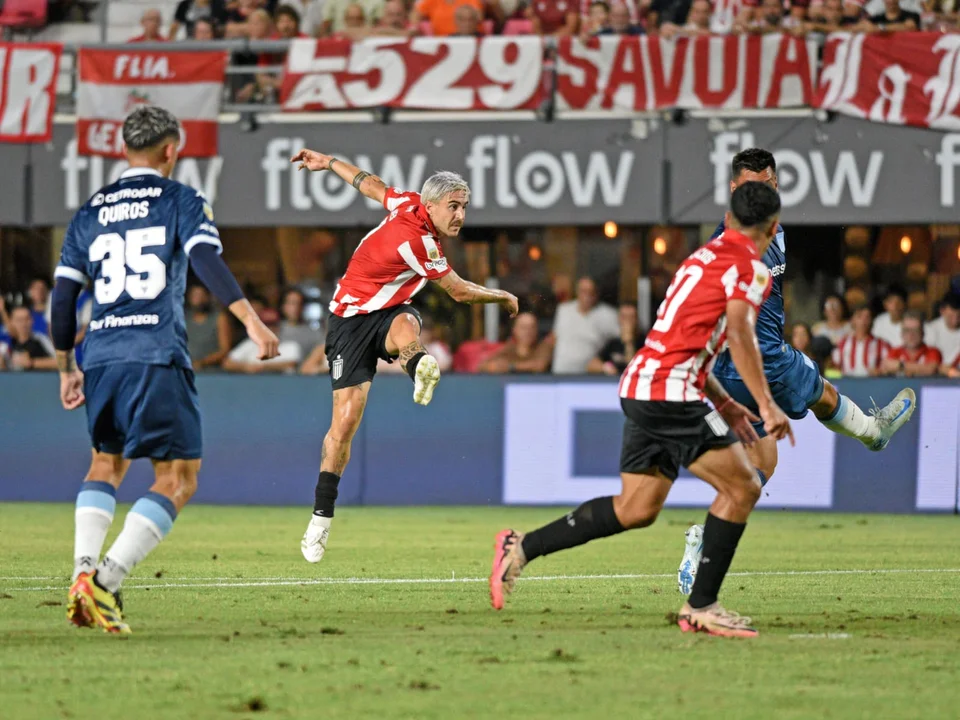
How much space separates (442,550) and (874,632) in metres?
4.72

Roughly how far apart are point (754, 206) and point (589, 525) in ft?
5.27

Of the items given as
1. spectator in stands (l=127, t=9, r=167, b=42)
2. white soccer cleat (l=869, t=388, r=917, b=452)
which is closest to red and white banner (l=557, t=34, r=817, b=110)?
spectator in stands (l=127, t=9, r=167, b=42)

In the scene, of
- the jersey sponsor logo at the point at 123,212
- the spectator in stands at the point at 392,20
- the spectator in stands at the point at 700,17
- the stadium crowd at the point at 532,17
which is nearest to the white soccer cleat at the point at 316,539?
the jersey sponsor logo at the point at 123,212

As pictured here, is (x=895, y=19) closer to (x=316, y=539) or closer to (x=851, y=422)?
(x=851, y=422)

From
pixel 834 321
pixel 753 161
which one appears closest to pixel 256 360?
pixel 834 321

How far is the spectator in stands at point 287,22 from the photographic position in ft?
57.7

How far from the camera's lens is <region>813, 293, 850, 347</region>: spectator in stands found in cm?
1625

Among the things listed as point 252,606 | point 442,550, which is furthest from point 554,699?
point 442,550

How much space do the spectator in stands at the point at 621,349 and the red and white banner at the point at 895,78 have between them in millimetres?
2943

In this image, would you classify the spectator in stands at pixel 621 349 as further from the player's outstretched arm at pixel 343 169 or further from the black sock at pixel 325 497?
the black sock at pixel 325 497

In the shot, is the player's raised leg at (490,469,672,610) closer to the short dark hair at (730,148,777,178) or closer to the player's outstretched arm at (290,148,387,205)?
the short dark hair at (730,148,777,178)

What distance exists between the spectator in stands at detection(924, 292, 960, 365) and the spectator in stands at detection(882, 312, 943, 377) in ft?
0.71

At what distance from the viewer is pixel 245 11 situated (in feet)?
60.0

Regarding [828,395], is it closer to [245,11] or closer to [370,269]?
[370,269]
